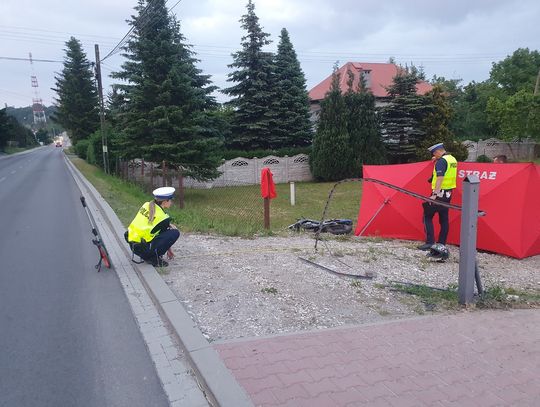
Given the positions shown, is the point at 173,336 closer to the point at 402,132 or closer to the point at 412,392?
the point at 412,392

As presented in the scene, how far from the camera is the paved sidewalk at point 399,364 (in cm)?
298

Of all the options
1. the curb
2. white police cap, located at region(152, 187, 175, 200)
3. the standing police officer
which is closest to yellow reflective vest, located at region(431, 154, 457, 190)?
the standing police officer

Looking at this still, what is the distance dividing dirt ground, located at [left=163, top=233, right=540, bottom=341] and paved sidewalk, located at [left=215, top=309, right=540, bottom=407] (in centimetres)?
36

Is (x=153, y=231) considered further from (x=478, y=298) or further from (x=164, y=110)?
(x=164, y=110)

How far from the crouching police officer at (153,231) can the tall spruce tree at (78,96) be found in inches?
1670

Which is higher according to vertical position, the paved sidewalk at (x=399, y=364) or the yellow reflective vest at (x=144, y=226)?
the yellow reflective vest at (x=144, y=226)

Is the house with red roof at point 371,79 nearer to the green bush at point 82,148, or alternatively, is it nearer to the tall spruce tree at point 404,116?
the tall spruce tree at point 404,116

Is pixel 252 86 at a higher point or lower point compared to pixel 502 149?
higher

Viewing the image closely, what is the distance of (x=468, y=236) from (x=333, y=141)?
21.4 metres

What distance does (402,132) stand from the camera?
27297 millimetres

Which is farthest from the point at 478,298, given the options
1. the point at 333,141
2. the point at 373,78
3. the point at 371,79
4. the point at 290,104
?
the point at 373,78

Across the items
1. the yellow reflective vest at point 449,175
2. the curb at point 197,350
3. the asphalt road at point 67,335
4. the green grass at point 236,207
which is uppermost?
the yellow reflective vest at point 449,175

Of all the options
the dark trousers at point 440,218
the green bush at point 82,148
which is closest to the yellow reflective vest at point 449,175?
the dark trousers at point 440,218

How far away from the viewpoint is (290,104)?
28516 mm
